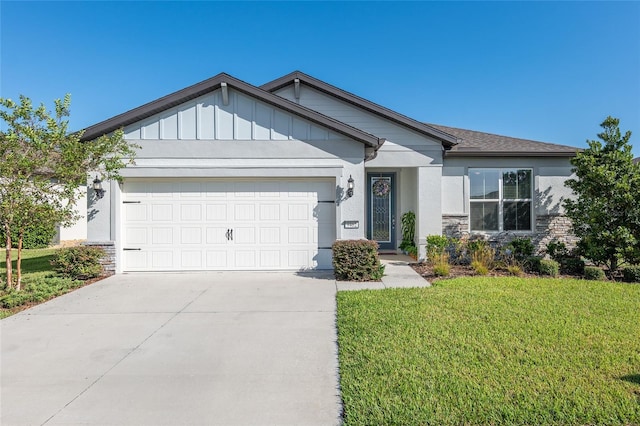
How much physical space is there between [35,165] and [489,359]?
27.7 feet

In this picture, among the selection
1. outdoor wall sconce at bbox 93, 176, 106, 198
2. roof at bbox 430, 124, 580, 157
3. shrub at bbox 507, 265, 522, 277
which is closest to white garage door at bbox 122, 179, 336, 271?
outdoor wall sconce at bbox 93, 176, 106, 198

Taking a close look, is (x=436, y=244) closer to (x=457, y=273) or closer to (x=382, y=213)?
(x=457, y=273)

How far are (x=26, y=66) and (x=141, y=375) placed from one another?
11.8 m

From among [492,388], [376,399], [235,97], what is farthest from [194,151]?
[492,388]

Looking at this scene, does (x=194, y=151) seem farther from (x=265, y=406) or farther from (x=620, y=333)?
(x=620, y=333)

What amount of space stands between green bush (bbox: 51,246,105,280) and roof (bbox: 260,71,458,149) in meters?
7.00

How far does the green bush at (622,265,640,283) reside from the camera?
25.2ft

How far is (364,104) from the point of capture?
10.5 meters

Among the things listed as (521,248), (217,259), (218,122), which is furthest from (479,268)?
(218,122)

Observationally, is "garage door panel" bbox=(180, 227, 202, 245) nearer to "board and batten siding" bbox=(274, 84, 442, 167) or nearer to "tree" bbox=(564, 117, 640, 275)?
A: "board and batten siding" bbox=(274, 84, 442, 167)

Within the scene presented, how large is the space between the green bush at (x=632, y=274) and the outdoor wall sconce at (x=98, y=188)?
13213 millimetres

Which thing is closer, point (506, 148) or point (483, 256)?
point (483, 256)

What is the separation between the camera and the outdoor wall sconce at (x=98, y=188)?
27.0ft

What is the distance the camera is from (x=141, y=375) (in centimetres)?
348
